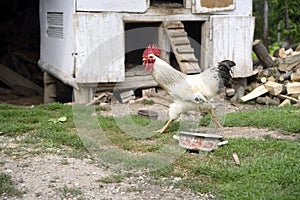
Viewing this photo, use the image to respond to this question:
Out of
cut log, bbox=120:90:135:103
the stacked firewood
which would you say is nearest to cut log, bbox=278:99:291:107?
the stacked firewood

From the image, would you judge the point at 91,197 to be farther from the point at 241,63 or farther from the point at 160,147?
the point at 241,63

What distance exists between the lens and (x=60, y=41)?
1116 centimetres

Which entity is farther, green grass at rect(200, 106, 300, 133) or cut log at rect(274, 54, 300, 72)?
cut log at rect(274, 54, 300, 72)

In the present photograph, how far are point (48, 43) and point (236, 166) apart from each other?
7.38 meters

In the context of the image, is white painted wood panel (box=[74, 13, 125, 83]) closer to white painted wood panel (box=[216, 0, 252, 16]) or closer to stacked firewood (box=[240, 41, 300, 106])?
white painted wood panel (box=[216, 0, 252, 16])

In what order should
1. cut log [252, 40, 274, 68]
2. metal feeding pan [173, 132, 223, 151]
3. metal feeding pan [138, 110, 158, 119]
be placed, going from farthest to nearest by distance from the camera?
1. cut log [252, 40, 274, 68]
2. metal feeding pan [138, 110, 158, 119]
3. metal feeding pan [173, 132, 223, 151]

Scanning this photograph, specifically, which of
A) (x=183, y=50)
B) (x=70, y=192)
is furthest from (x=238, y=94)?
(x=70, y=192)

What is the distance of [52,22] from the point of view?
11.7 meters

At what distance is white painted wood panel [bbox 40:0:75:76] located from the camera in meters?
10.2

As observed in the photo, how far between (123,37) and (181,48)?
4.10 ft

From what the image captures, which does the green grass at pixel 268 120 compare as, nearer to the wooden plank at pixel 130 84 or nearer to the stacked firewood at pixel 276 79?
the stacked firewood at pixel 276 79

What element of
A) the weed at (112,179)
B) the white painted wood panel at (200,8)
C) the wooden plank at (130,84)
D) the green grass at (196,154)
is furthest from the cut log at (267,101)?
the weed at (112,179)

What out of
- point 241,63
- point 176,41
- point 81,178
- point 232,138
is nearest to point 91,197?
point 81,178

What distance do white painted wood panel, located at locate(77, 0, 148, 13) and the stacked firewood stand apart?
3117 mm
